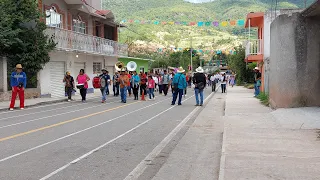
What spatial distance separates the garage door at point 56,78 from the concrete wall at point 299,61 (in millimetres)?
17294

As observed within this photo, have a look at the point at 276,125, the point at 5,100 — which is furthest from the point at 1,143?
the point at 5,100

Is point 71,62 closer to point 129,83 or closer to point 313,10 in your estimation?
point 129,83

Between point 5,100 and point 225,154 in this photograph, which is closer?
point 225,154

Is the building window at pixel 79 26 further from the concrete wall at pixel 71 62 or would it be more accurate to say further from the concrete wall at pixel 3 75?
the concrete wall at pixel 3 75

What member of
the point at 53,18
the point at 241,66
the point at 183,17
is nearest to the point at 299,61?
the point at 53,18

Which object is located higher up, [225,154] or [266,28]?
[266,28]

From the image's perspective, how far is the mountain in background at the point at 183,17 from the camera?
9988 cm

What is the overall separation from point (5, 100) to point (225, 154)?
55.7 ft

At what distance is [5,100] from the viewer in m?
21.6

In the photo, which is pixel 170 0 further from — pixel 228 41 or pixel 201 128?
pixel 201 128

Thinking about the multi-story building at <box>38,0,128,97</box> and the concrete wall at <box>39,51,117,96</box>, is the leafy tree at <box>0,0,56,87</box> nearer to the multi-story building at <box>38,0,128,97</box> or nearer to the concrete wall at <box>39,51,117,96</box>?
the concrete wall at <box>39,51,117,96</box>

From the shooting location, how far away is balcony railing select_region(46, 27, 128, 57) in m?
27.0

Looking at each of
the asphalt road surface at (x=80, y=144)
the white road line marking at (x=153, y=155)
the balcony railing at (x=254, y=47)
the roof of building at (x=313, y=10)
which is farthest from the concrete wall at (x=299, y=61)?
the balcony railing at (x=254, y=47)

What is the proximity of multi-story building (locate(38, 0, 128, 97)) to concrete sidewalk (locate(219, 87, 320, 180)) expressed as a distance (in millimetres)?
16963
